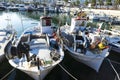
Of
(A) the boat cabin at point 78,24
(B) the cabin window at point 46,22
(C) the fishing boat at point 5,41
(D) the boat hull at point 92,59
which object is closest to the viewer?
(D) the boat hull at point 92,59

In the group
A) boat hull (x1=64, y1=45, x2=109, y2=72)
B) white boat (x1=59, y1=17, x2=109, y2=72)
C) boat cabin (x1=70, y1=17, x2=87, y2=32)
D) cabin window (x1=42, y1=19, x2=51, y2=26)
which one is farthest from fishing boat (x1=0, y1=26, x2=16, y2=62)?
boat cabin (x1=70, y1=17, x2=87, y2=32)

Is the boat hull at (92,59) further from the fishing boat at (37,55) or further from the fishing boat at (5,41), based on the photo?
the fishing boat at (5,41)

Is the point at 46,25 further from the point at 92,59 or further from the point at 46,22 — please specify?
the point at 92,59

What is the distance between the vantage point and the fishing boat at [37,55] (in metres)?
14.4

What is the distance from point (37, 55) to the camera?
1673cm

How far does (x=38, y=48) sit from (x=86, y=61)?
499cm

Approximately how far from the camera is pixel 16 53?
1678 centimetres

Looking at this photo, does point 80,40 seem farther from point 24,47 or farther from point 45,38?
point 24,47

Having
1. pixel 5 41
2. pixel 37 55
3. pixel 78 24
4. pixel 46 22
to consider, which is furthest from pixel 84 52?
pixel 5 41

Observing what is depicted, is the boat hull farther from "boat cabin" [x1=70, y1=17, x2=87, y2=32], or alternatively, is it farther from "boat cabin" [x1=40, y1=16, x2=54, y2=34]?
"boat cabin" [x1=70, y1=17, x2=87, y2=32]

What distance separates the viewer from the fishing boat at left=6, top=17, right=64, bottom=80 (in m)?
14.4

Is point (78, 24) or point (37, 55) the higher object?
point (78, 24)

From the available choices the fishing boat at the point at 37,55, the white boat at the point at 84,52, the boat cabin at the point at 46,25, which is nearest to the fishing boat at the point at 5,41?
the fishing boat at the point at 37,55

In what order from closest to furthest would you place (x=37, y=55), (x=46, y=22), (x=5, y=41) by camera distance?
(x=37, y=55) → (x=5, y=41) → (x=46, y=22)
